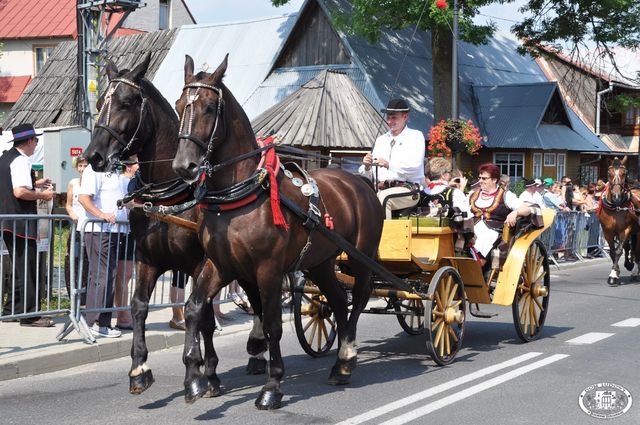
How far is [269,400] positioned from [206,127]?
206 centimetres

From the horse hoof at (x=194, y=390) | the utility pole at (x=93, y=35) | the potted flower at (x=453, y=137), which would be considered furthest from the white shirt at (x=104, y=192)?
the potted flower at (x=453, y=137)

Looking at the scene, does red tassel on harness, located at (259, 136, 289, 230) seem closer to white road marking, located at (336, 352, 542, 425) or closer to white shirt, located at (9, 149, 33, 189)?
white road marking, located at (336, 352, 542, 425)

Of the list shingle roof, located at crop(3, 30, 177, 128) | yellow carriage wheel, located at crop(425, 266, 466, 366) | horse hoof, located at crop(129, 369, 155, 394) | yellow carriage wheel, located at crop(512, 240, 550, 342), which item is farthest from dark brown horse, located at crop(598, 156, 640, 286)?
shingle roof, located at crop(3, 30, 177, 128)

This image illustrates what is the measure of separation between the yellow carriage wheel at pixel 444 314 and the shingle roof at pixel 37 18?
3689cm

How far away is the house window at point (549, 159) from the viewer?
110 feet

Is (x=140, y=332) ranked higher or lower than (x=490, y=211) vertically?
lower

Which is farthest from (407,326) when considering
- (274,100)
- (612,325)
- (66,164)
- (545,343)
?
(274,100)

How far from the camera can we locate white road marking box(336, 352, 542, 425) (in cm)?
619

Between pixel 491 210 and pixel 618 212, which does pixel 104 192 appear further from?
pixel 618 212

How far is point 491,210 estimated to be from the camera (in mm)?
9453

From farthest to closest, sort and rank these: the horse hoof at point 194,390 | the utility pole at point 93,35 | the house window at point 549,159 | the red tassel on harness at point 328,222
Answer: the house window at point 549,159, the utility pole at point 93,35, the red tassel on harness at point 328,222, the horse hoof at point 194,390

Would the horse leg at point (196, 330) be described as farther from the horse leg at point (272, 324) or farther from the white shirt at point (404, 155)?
the white shirt at point (404, 155)

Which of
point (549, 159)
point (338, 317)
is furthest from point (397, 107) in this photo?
point (549, 159)

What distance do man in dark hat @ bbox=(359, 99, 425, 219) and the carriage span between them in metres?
0.26
